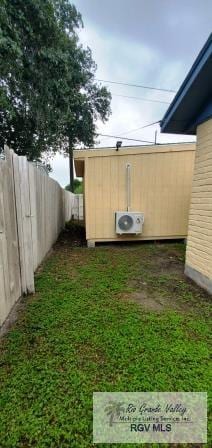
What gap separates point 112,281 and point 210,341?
5.21ft

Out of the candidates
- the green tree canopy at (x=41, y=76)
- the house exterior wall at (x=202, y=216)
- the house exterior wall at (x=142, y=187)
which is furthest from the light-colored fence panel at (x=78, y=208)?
the house exterior wall at (x=202, y=216)

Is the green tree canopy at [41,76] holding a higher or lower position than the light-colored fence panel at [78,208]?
higher

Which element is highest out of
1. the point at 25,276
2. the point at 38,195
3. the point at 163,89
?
the point at 163,89

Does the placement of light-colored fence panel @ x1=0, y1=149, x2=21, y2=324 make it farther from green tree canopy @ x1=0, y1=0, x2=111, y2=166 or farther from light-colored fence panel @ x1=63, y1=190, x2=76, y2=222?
light-colored fence panel @ x1=63, y1=190, x2=76, y2=222

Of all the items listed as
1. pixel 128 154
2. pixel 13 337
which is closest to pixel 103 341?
pixel 13 337

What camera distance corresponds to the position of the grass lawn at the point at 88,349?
1.35 m

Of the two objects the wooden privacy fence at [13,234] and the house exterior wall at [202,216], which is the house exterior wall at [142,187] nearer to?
the house exterior wall at [202,216]

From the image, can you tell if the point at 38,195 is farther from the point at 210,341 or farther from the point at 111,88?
the point at 111,88

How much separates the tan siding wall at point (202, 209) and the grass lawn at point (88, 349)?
15.8 inches

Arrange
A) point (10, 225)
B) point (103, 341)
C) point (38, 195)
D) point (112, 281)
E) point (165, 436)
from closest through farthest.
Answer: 1. point (165, 436)
2. point (103, 341)
3. point (10, 225)
4. point (112, 281)
5. point (38, 195)

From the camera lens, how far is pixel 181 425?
53.1 inches

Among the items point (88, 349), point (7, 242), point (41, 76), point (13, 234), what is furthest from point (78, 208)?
point (88, 349)

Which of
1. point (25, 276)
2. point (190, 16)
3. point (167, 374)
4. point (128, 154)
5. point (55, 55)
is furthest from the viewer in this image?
point (55, 55)

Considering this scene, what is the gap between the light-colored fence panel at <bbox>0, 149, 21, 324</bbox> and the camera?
2.13 meters
